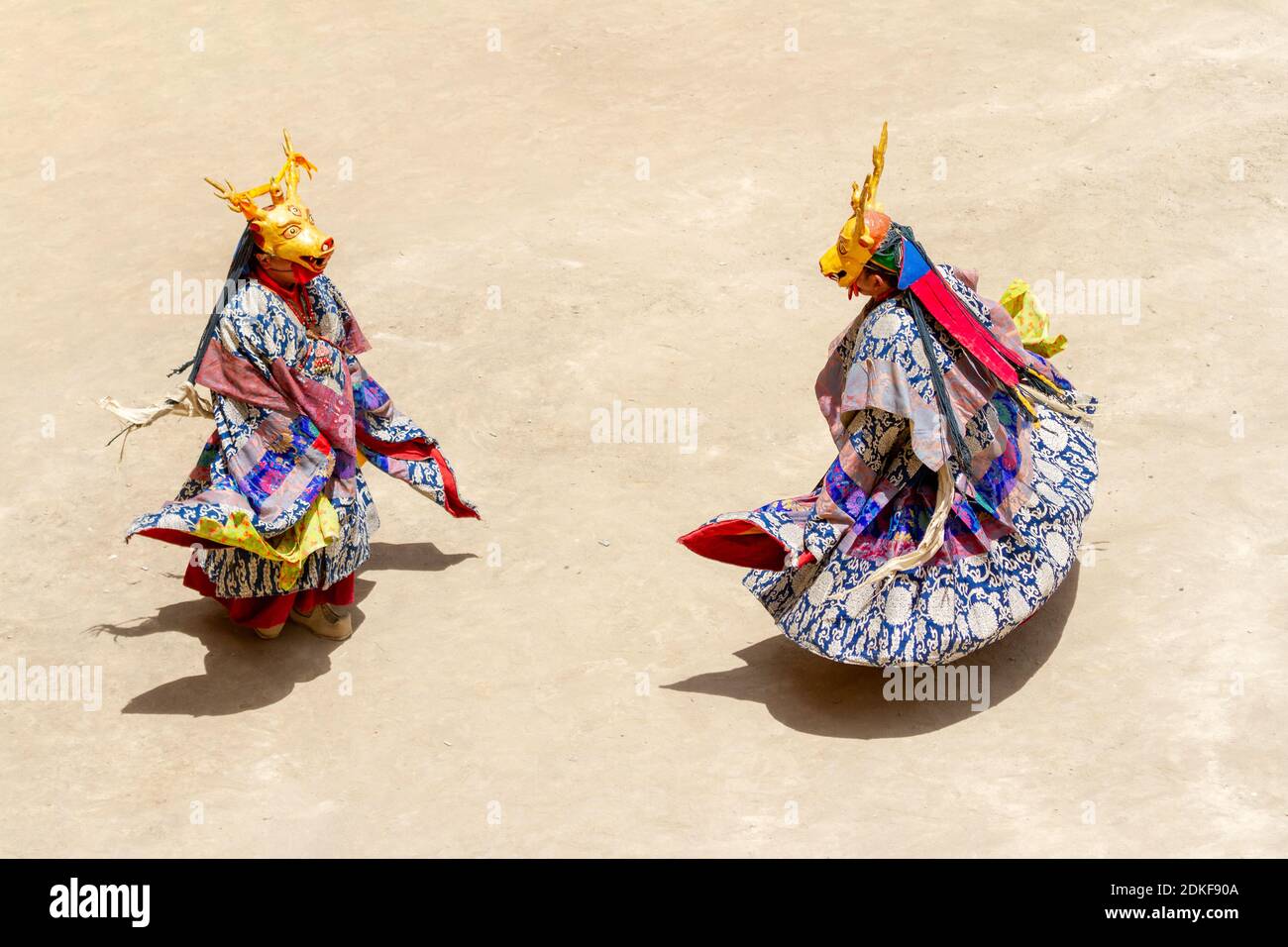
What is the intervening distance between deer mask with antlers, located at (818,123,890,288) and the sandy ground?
221cm

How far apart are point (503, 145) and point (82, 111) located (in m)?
4.00

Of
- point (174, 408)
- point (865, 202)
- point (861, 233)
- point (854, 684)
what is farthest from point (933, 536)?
point (174, 408)

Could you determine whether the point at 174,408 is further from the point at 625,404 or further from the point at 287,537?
the point at 625,404

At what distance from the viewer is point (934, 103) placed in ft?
49.8

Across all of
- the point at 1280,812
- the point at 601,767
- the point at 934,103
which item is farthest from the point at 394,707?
the point at 934,103

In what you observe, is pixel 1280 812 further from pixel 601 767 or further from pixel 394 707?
pixel 394 707

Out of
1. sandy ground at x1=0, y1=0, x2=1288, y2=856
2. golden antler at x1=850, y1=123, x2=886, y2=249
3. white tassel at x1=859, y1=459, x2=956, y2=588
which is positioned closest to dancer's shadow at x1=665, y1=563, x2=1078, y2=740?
sandy ground at x1=0, y1=0, x2=1288, y2=856

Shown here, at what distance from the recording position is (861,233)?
7.82 m

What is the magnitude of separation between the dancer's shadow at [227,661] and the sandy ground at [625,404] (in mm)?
23

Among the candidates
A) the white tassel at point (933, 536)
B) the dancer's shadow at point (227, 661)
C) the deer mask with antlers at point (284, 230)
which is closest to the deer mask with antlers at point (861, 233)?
the white tassel at point (933, 536)

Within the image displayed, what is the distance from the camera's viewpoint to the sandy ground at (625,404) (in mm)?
8148

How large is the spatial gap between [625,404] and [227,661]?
3.40 meters

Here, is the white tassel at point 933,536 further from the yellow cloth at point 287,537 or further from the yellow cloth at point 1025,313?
the yellow cloth at point 287,537

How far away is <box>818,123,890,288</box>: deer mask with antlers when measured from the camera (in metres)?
7.82
